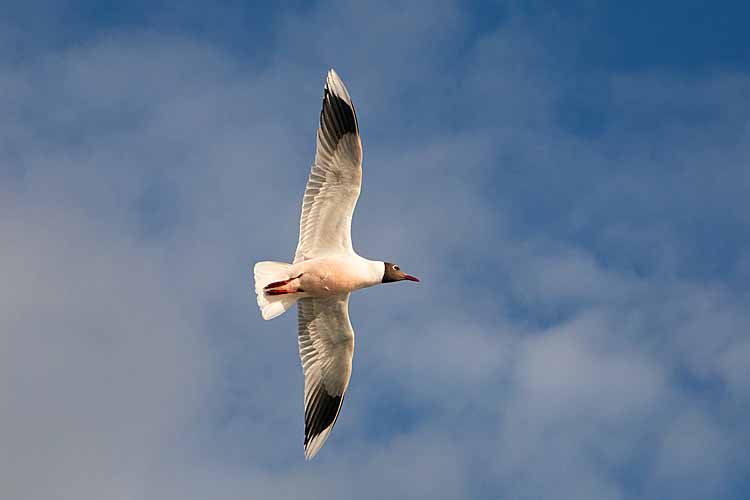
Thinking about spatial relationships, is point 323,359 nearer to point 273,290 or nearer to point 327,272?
point 273,290

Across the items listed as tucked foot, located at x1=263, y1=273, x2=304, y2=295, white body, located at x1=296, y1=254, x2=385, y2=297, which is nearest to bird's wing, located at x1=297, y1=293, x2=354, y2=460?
white body, located at x1=296, y1=254, x2=385, y2=297

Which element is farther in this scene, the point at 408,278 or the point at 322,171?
the point at 408,278

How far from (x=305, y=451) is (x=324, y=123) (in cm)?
601

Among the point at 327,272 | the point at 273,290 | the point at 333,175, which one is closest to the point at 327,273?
the point at 327,272

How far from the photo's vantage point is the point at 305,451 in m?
21.0

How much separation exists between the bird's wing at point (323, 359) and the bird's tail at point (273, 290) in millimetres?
473

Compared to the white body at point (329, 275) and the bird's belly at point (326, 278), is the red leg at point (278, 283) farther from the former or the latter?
the bird's belly at point (326, 278)

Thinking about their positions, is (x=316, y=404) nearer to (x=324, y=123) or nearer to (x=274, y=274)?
(x=274, y=274)

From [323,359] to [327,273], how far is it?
183cm

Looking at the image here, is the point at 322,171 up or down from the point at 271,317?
up

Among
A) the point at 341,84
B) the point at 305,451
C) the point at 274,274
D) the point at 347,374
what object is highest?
the point at 341,84

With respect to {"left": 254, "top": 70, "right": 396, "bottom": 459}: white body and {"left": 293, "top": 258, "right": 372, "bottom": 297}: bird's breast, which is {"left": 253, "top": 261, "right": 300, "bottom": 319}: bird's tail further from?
{"left": 293, "top": 258, "right": 372, "bottom": 297}: bird's breast

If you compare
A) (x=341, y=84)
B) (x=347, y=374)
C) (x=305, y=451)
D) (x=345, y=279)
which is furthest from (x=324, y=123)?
(x=305, y=451)

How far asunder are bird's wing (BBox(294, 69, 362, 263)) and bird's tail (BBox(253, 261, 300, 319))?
25.9 inches
